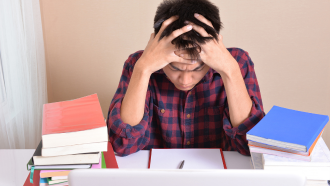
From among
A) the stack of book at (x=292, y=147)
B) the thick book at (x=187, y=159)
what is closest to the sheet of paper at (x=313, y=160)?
the stack of book at (x=292, y=147)

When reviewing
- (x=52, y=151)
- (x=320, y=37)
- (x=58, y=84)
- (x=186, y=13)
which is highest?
(x=186, y=13)

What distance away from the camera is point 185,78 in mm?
1014

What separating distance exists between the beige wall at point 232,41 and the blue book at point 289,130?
1.18 metres

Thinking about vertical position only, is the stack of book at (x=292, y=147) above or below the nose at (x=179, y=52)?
below

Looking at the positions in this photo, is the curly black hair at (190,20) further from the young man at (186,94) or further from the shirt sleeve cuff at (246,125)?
the shirt sleeve cuff at (246,125)

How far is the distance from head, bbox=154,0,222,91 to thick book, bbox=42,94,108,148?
33cm

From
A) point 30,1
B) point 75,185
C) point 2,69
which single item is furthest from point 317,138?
point 30,1

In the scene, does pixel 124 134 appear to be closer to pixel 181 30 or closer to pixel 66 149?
pixel 66 149

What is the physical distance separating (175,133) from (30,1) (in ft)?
3.50

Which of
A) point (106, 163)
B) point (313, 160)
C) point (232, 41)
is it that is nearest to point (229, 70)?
point (313, 160)

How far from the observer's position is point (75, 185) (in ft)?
1.64

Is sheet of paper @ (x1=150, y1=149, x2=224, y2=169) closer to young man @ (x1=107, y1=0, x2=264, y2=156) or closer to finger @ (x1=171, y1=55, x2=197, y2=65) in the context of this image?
young man @ (x1=107, y1=0, x2=264, y2=156)

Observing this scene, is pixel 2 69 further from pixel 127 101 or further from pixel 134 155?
pixel 134 155

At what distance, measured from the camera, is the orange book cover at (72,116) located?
74 centimetres
